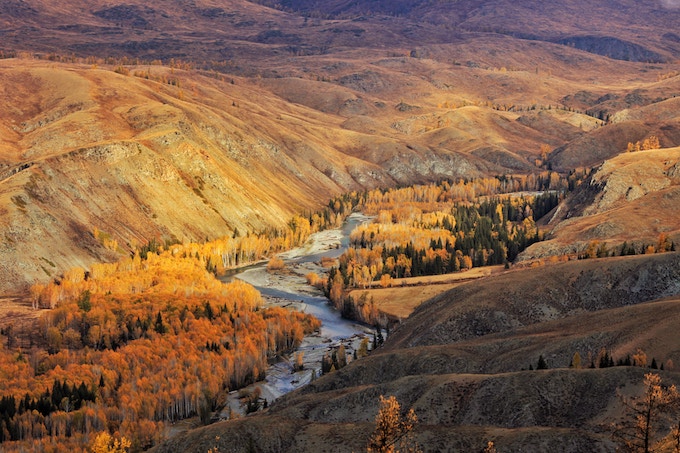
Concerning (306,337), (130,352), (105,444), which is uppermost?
(130,352)

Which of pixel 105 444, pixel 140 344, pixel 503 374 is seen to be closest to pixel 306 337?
pixel 140 344

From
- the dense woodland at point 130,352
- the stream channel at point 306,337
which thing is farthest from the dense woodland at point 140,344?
the stream channel at point 306,337

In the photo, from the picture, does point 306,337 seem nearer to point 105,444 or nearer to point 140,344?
point 140,344

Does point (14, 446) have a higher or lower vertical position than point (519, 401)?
lower

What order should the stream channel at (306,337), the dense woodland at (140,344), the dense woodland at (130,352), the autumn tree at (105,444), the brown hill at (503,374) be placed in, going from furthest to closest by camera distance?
the stream channel at (306,337) < the dense woodland at (140,344) < the dense woodland at (130,352) < the autumn tree at (105,444) < the brown hill at (503,374)

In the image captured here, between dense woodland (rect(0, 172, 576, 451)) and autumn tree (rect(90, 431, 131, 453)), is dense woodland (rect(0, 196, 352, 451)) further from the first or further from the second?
autumn tree (rect(90, 431, 131, 453))

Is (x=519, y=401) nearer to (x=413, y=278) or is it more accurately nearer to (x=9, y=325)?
(x=9, y=325)

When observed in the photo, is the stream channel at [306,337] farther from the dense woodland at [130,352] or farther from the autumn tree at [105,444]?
the autumn tree at [105,444]

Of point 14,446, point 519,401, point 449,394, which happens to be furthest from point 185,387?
point 519,401
